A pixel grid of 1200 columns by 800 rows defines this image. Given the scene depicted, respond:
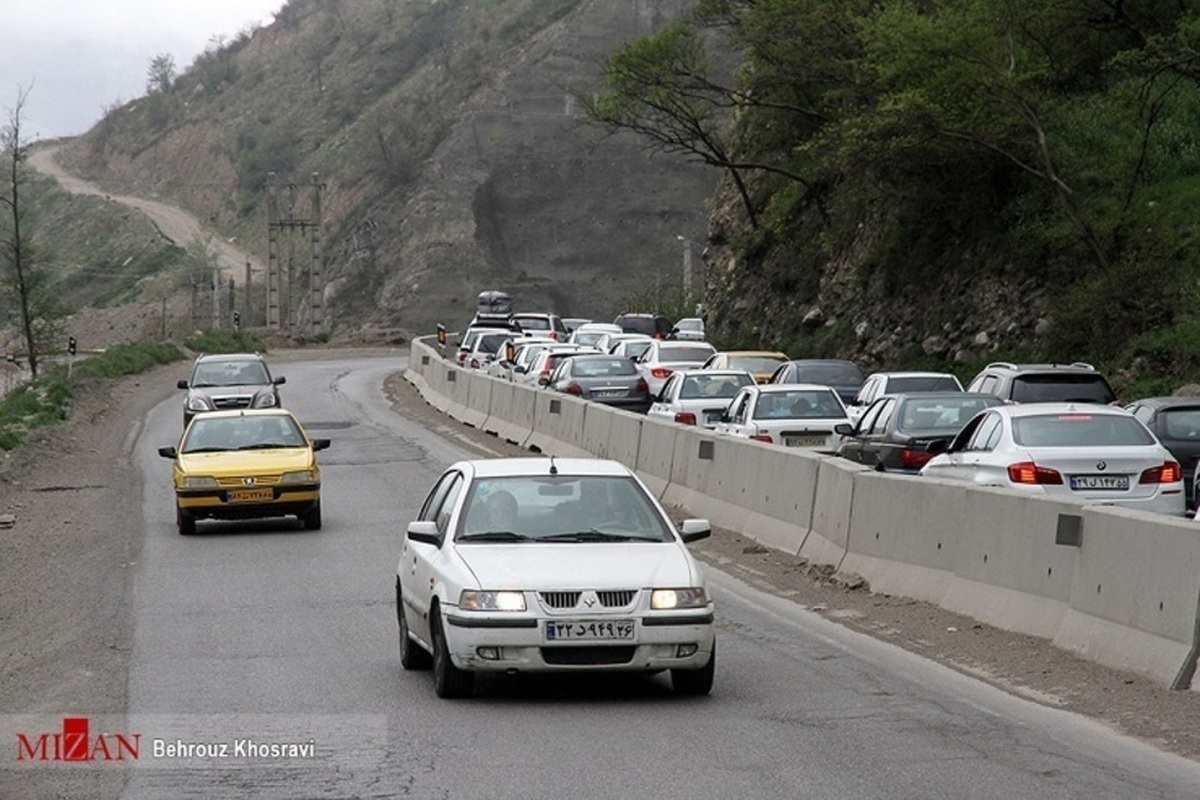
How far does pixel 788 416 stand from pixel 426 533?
15219 mm

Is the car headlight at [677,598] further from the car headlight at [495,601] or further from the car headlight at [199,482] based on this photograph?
the car headlight at [199,482]

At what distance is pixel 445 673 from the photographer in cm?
1095

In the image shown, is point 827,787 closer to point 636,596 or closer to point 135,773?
point 636,596

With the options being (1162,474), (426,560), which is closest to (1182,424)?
(1162,474)

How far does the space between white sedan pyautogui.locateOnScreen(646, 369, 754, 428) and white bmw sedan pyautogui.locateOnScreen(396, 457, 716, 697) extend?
18717 millimetres

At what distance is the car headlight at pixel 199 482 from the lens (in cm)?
2208

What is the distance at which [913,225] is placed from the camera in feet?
165

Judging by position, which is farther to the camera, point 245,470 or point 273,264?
point 273,264

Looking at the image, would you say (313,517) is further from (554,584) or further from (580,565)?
(554,584)

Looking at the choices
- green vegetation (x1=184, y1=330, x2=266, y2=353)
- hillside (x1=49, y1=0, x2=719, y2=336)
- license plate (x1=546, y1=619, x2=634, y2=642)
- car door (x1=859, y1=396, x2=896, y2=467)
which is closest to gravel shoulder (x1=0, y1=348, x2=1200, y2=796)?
car door (x1=859, y1=396, x2=896, y2=467)

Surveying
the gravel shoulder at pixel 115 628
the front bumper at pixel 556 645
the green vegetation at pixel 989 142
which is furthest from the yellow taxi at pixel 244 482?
the green vegetation at pixel 989 142

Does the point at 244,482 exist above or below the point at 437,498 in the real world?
below

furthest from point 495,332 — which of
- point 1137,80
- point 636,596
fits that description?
point 636,596

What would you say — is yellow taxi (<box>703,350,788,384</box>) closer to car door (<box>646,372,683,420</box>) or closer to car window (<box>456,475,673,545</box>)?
car door (<box>646,372,683,420</box>)
